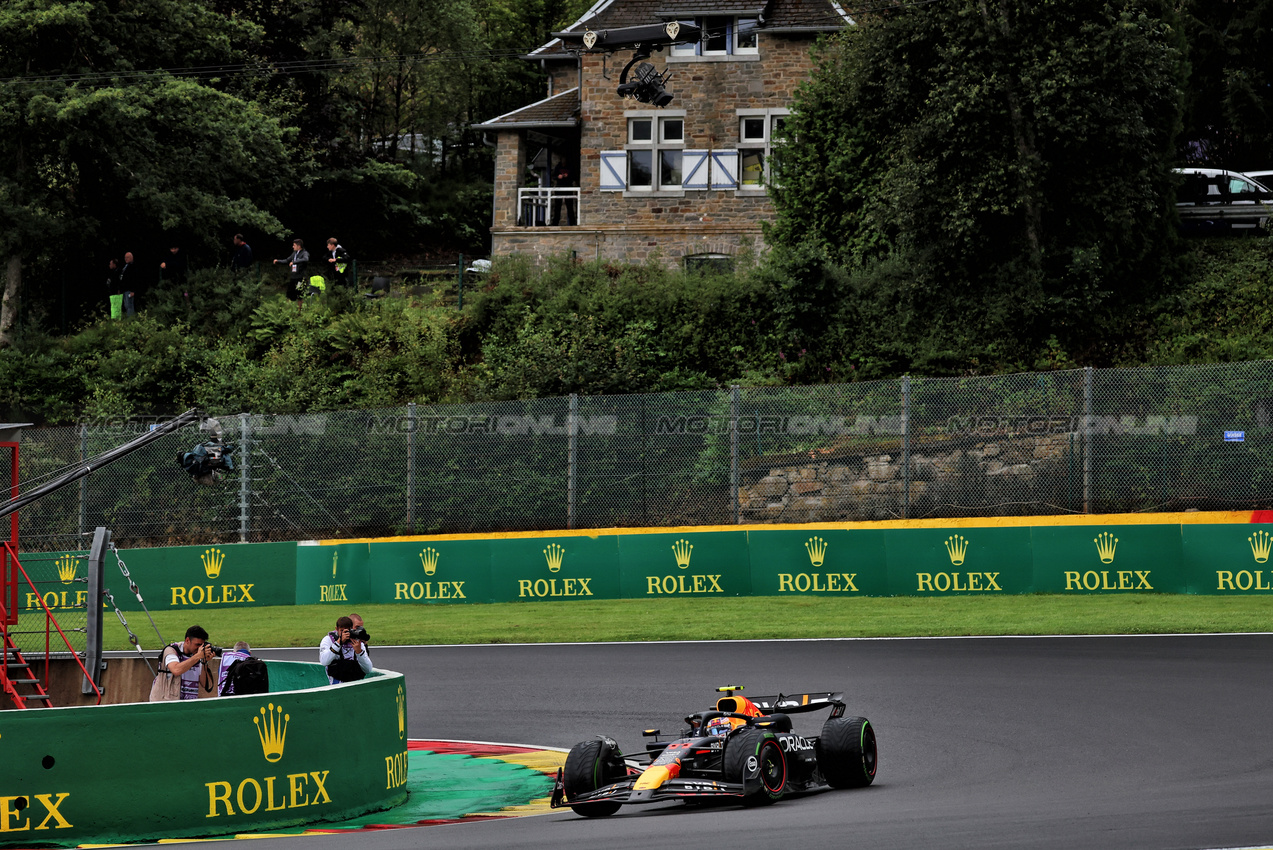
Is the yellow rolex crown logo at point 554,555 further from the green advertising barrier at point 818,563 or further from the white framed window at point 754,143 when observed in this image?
the white framed window at point 754,143

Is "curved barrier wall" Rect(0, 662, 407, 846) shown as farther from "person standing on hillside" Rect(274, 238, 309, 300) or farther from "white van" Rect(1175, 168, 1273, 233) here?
Answer: "white van" Rect(1175, 168, 1273, 233)

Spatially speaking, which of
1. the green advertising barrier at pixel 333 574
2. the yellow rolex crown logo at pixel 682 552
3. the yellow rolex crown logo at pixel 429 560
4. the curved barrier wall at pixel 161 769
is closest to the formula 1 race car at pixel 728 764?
the curved barrier wall at pixel 161 769

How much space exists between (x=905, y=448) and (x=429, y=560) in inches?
338

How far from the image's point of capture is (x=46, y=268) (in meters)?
40.2

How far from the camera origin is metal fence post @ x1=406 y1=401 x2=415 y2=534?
86.0 feet

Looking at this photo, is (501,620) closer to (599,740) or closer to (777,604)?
(777,604)

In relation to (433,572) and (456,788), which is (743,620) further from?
(456,788)

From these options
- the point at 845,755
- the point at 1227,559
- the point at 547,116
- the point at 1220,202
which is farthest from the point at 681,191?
the point at 845,755

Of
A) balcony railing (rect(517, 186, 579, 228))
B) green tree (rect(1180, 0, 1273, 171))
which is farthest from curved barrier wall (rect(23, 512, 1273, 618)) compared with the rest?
green tree (rect(1180, 0, 1273, 171))

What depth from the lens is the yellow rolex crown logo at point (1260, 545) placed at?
795 inches

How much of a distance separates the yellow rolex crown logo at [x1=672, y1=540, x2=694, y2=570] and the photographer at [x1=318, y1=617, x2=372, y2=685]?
11.0 m

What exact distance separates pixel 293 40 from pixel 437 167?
27.5 feet

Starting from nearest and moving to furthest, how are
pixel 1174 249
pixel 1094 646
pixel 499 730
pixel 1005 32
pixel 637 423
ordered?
pixel 499 730
pixel 1094 646
pixel 637 423
pixel 1005 32
pixel 1174 249

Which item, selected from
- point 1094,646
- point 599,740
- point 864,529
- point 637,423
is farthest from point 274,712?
point 637,423
